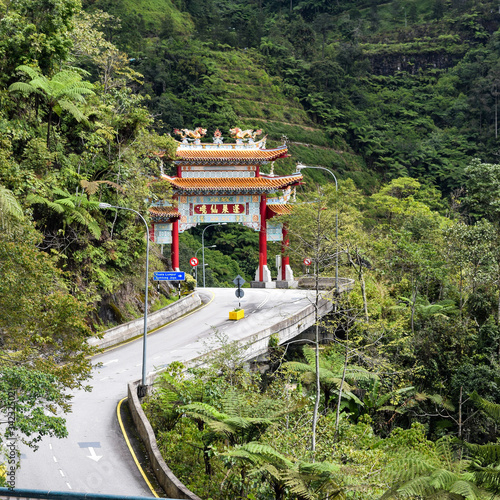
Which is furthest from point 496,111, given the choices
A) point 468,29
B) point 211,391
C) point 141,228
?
point 211,391

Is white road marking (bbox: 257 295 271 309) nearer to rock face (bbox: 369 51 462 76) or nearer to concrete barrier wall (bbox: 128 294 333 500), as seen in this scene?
concrete barrier wall (bbox: 128 294 333 500)

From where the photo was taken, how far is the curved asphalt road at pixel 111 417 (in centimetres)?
1727

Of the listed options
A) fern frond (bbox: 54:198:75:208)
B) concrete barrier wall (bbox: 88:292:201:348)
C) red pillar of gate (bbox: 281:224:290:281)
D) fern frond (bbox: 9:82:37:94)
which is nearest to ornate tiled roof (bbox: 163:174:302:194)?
red pillar of gate (bbox: 281:224:290:281)

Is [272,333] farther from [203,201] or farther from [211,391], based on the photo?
[203,201]

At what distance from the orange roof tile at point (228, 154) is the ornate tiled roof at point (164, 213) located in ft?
12.5

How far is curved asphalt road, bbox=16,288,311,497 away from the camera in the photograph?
1727 cm

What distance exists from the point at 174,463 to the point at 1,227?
8854 mm

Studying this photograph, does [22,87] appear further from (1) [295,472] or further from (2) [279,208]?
(2) [279,208]

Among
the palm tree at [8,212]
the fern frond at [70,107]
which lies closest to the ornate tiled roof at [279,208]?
the fern frond at [70,107]

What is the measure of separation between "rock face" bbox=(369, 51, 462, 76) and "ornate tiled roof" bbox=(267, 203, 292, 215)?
272 feet

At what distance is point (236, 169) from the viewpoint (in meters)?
47.3

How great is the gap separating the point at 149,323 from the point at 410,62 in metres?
102

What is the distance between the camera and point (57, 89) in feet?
97.0

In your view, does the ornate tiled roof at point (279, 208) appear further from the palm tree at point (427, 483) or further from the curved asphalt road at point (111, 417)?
the palm tree at point (427, 483)
